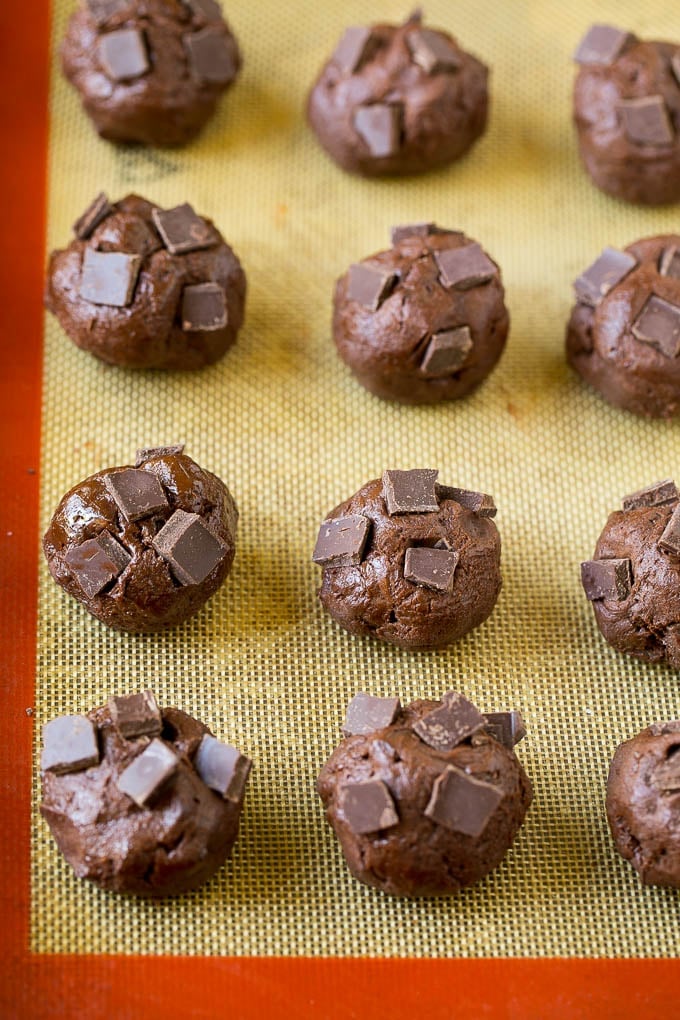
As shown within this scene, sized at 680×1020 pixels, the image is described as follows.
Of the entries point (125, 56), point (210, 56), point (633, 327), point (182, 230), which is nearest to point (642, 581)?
point (633, 327)

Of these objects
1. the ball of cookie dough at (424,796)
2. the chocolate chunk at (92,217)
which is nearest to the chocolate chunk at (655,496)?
the ball of cookie dough at (424,796)

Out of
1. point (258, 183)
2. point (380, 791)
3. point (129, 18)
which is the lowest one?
point (380, 791)

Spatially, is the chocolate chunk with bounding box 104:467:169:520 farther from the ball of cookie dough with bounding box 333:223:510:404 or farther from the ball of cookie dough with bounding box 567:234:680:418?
the ball of cookie dough with bounding box 567:234:680:418

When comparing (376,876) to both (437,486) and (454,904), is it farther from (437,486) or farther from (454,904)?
(437,486)

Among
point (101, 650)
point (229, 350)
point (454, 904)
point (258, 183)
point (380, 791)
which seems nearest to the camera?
point (380, 791)

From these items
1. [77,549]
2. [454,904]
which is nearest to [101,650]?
[77,549]

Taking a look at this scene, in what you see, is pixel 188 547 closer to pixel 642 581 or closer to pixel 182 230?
pixel 182 230

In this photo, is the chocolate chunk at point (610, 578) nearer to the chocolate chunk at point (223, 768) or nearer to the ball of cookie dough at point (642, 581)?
the ball of cookie dough at point (642, 581)
